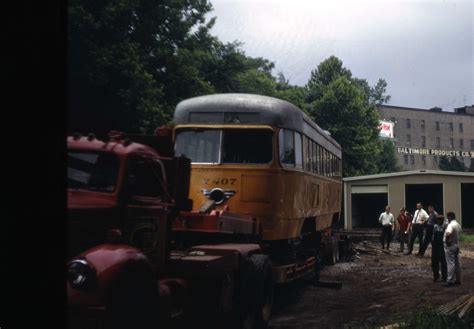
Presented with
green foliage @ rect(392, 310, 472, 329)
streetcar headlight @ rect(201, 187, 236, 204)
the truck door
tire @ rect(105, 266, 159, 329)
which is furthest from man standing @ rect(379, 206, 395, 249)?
tire @ rect(105, 266, 159, 329)

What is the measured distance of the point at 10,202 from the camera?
4.23 m

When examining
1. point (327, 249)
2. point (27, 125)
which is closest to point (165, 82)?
point (327, 249)

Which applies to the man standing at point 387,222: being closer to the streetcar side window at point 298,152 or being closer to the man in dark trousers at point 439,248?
the man in dark trousers at point 439,248

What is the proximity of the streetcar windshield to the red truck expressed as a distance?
1794 mm

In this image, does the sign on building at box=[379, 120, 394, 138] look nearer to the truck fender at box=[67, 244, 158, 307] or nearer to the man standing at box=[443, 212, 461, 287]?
the man standing at box=[443, 212, 461, 287]

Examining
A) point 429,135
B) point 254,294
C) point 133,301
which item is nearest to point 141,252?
point 133,301

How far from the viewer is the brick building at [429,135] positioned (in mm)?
81500

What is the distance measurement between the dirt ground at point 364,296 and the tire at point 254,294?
1.89 ft

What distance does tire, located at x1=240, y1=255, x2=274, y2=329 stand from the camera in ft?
27.2

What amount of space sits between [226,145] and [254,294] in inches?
108

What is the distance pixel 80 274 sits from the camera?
4996mm

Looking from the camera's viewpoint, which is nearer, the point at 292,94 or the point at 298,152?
the point at 298,152

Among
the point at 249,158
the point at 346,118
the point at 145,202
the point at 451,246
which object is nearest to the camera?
the point at 145,202

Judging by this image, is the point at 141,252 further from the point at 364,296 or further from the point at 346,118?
the point at 346,118
